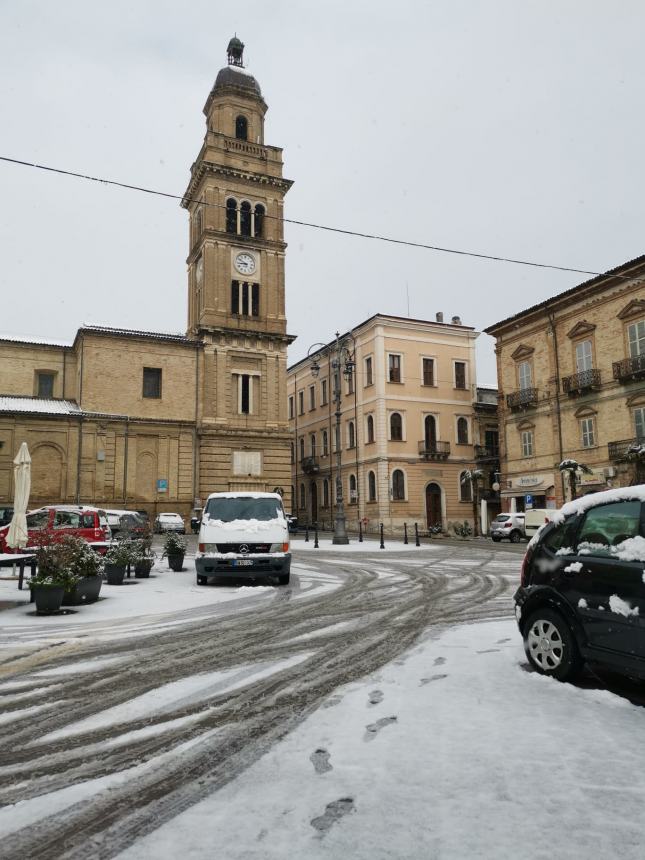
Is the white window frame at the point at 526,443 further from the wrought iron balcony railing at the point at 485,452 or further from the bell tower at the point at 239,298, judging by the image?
the bell tower at the point at 239,298

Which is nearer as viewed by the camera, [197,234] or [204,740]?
[204,740]

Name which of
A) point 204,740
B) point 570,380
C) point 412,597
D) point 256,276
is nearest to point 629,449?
point 570,380

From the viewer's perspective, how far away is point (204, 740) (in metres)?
4.21

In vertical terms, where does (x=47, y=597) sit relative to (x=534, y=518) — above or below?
below

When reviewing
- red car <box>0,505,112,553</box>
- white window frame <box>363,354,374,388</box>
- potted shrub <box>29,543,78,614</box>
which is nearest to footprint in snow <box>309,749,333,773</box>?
potted shrub <box>29,543,78,614</box>

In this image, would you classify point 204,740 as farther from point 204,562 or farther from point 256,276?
point 256,276

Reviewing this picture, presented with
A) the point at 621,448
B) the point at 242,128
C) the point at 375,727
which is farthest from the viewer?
the point at 242,128

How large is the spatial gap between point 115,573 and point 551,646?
10187 millimetres

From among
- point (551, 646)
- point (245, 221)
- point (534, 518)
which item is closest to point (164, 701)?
point (551, 646)

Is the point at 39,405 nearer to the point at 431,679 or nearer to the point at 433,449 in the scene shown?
the point at 433,449

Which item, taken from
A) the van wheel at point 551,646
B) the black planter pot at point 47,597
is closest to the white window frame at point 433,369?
the black planter pot at point 47,597

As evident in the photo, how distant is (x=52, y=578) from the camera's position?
9805 mm

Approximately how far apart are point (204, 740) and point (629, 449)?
3033cm

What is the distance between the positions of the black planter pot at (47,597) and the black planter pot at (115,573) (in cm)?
378
